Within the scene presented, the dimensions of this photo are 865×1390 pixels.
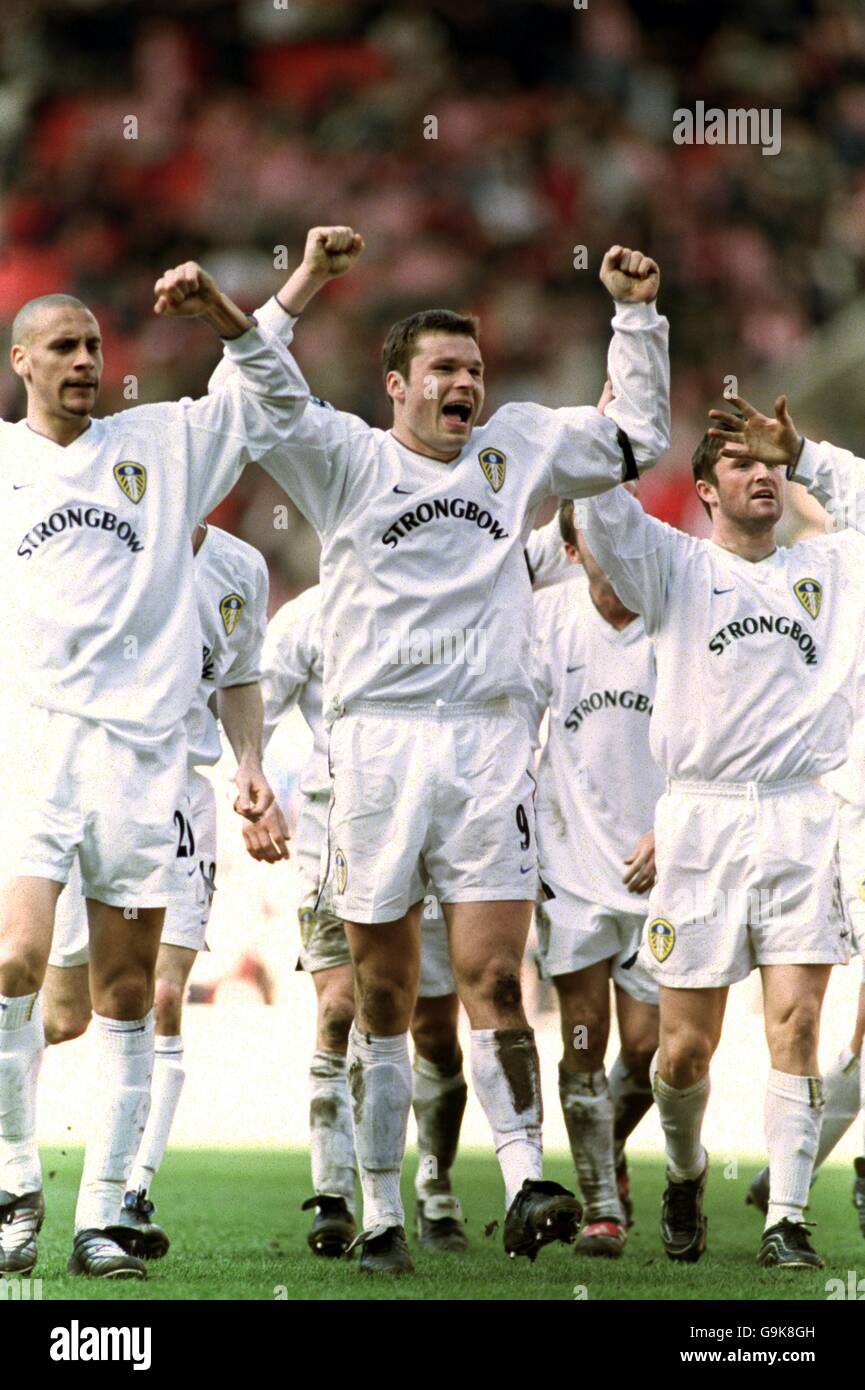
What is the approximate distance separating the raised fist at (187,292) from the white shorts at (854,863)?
8.83ft

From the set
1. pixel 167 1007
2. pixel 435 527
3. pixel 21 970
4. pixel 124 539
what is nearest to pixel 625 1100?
pixel 167 1007

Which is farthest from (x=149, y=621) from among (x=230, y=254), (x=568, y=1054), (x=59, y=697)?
(x=230, y=254)

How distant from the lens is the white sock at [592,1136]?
696 centimetres

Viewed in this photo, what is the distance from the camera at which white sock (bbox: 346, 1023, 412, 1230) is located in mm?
5738

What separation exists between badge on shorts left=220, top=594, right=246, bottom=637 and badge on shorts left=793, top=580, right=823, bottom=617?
6.09 ft

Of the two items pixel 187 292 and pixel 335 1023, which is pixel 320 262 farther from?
pixel 335 1023

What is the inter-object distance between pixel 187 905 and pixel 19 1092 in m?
1.57

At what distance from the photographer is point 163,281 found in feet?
17.7

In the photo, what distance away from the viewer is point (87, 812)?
5.41 m

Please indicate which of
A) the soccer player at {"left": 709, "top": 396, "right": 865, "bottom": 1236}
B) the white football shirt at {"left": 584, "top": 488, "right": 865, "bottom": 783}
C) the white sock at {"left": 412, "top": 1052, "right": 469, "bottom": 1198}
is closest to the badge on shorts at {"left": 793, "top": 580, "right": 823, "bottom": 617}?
the white football shirt at {"left": 584, "top": 488, "right": 865, "bottom": 783}

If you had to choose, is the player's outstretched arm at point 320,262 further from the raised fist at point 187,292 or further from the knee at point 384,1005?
the knee at point 384,1005

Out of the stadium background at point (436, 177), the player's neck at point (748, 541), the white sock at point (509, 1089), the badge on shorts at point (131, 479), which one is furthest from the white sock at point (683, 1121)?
the stadium background at point (436, 177)
